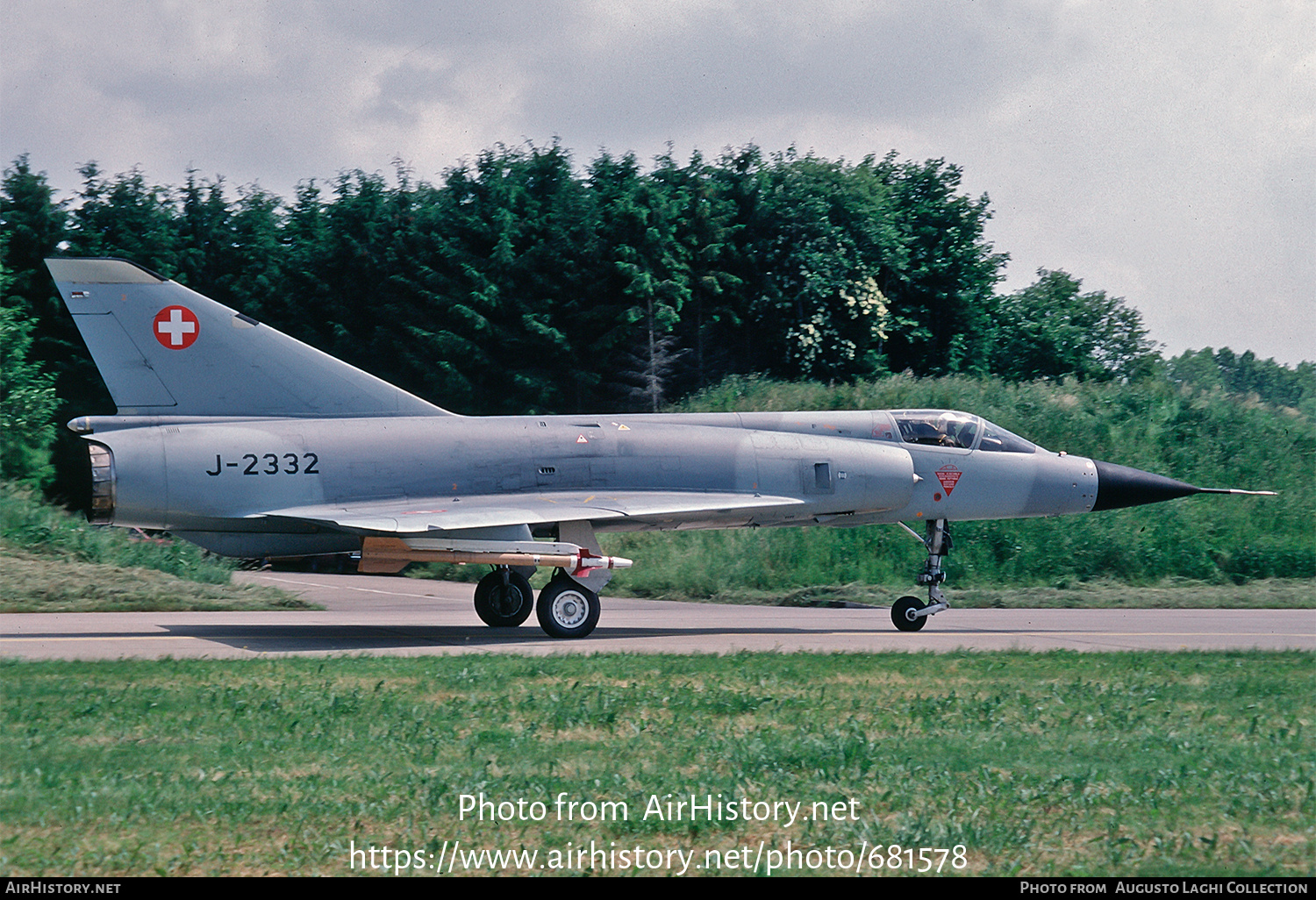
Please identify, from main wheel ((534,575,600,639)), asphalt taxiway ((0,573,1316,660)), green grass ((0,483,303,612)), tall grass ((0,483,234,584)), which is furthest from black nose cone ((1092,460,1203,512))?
tall grass ((0,483,234,584))

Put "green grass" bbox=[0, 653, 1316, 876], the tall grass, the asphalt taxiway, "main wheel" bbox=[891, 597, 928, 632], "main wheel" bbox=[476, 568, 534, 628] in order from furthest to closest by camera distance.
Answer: the tall grass, "main wheel" bbox=[476, 568, 534, 628], "main wheel" bbox=[891, 597, 928, 632], the asphalt taxiway, "green grass" bbox=[0, 653, 1316, 876]

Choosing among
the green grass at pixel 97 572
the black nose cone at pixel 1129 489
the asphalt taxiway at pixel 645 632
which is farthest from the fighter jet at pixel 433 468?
the green grass at pixel 97 572

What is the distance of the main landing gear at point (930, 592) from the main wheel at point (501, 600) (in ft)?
16.4

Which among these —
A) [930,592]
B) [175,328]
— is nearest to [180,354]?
[175,328]

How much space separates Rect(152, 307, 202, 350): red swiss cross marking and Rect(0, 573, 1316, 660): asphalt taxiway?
11.3ft

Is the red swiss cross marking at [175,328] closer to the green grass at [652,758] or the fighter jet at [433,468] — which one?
the fighter jet at [433,468]

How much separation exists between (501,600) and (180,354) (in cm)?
519

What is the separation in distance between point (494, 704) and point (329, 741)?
174 cm

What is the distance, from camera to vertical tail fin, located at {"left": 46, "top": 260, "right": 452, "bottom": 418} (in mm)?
14516

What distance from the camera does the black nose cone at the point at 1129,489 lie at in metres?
17.5

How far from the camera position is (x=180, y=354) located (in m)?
14.7

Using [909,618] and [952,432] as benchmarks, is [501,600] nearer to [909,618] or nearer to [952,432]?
[909,618]

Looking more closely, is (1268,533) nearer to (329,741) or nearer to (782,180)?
(782,180)

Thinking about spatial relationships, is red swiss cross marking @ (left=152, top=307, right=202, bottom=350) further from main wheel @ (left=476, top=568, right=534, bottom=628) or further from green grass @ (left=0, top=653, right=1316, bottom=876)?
main wheel @ (left=476, top=568, right=534, bottom=628)
